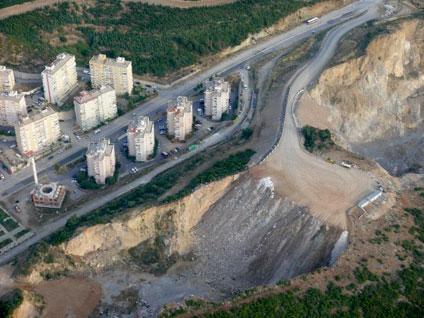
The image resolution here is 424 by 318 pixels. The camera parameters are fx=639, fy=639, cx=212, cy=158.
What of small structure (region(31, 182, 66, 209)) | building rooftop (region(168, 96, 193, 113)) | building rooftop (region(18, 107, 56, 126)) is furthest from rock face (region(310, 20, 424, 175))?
small structure (region(31, 182, 66, 209))

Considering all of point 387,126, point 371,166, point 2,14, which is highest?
point 2,14

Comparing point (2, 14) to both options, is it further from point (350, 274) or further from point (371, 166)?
point (350, 274)

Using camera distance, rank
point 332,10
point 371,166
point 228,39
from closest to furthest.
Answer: point 371,166, point 228,39, point 332,10

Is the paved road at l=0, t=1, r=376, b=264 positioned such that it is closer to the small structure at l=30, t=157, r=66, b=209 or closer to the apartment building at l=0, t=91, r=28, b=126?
the small structure at l=30, t=157, r=66, b=209

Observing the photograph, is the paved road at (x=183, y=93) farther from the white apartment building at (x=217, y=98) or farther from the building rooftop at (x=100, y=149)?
the building rooftop at (x=100, y=149)

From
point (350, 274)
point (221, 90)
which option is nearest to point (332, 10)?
point (221, 90)

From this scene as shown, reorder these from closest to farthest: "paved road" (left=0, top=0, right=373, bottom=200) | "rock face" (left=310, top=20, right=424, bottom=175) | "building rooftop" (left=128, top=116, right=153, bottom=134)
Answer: "building rooftop" (left=128, top=116, right=153, bottom=134), "paved road" (left=0, top=0, right=373, bottom=200), "rock face" (left=310, top=20, right=424, bottom=175)

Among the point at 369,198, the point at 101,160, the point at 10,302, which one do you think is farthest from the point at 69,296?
the point at 369,198

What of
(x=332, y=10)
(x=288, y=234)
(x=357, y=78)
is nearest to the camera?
(x=288, y=234)
